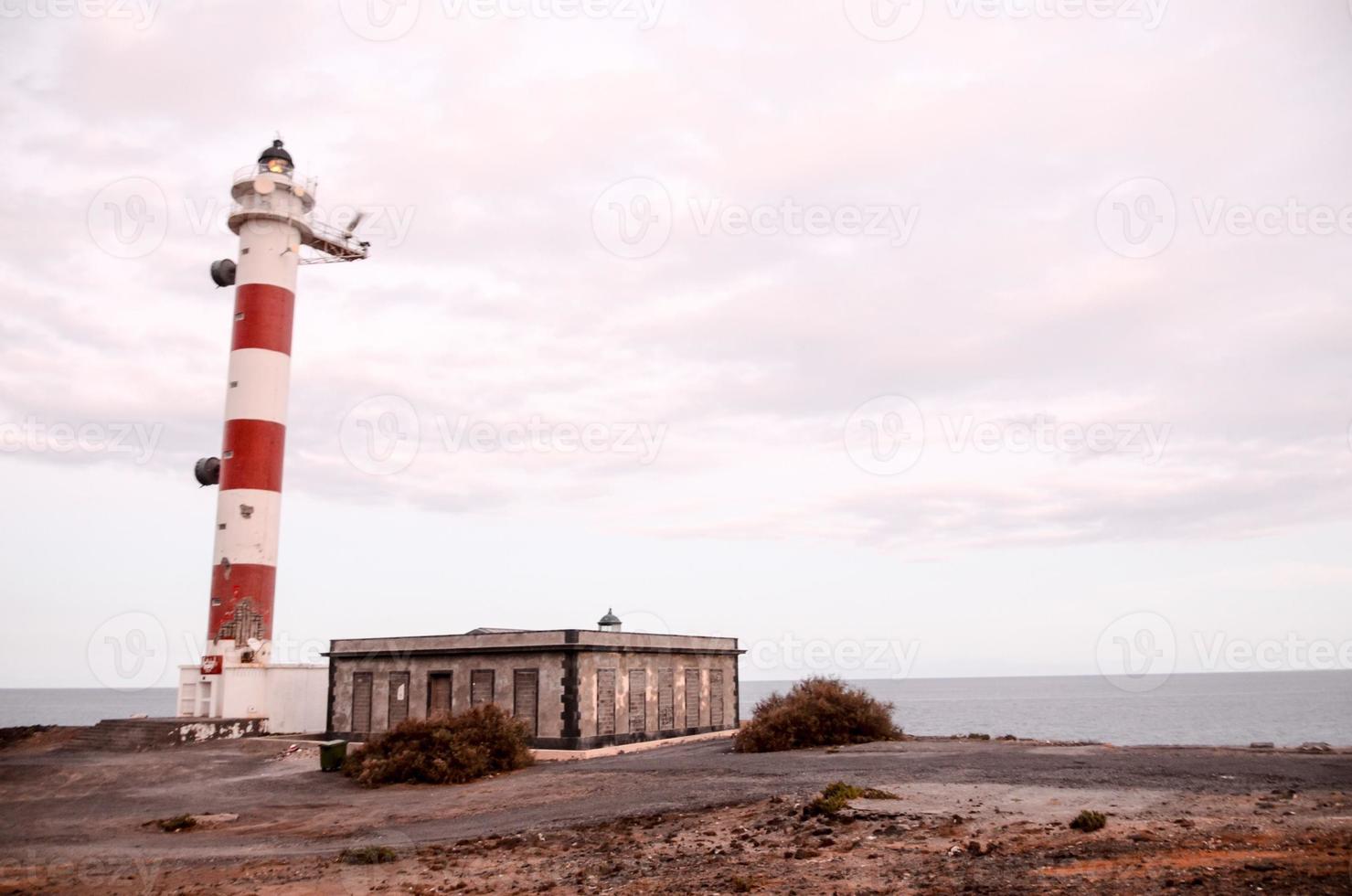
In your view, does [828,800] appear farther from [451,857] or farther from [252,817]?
[252,817]

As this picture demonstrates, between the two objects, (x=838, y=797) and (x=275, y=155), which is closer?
(x=838, y=797)

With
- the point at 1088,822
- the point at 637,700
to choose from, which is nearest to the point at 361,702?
the point at 637,700

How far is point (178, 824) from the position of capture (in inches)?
744

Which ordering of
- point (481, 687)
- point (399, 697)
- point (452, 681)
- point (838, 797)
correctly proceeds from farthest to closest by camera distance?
1. point (399, 697)
2. point (452, 681)
3. point (481, 687)
4. point (838, 797)

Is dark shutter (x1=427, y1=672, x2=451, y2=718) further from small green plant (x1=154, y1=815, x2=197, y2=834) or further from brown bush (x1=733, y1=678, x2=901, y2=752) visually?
small green plant (x1=154, y1=815, x2=197, y2=834)

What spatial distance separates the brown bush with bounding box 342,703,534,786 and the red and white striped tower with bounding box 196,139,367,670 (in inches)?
476

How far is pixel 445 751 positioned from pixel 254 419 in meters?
18.4

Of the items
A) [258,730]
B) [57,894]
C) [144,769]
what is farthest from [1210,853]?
[258,730]

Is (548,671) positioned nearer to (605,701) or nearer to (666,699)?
(605,701)

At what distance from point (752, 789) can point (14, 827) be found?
15.6 meters

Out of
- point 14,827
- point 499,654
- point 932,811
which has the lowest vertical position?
point 14,827

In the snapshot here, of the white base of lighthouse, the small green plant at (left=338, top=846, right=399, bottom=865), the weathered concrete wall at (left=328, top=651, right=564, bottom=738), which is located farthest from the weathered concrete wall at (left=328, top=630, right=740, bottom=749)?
the small green plant at (left=338, top=846, right=399, bottom=865)

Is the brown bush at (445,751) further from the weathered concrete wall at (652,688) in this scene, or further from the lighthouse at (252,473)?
the lighthouse at (252,473)

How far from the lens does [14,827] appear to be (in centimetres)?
2009
